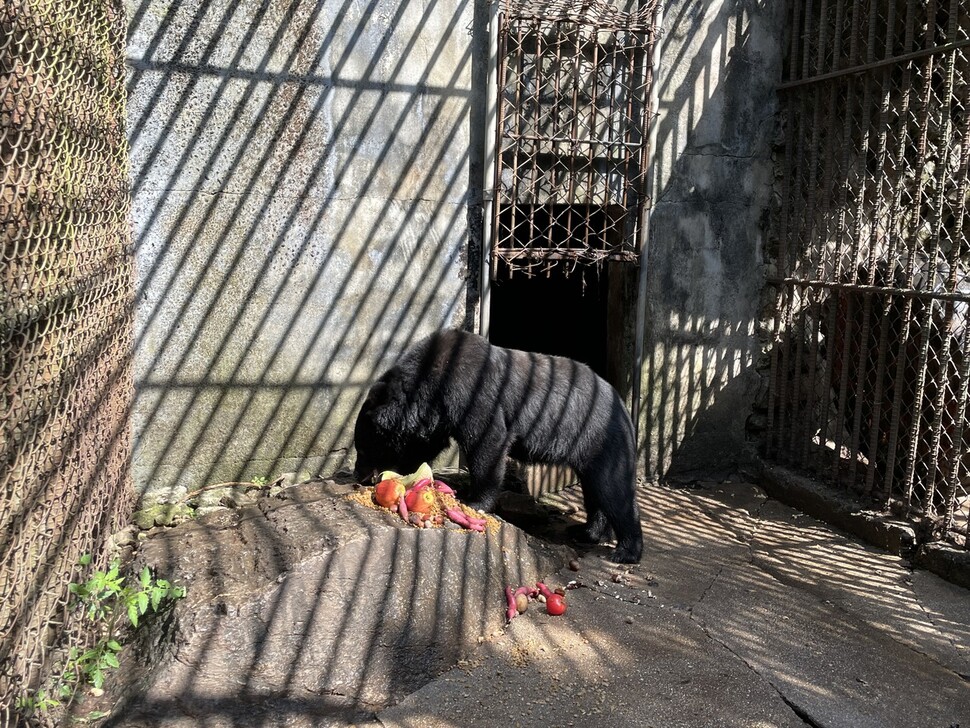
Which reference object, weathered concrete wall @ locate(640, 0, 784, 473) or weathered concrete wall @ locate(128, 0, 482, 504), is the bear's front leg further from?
weathered concrete wall @ locate(640, 0, 784, 473)

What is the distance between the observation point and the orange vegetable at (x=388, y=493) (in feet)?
14.4

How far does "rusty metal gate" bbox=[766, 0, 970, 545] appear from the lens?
16.8 feet

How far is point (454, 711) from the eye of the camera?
339 centimetres

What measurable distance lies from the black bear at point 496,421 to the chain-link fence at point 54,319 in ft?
5.18

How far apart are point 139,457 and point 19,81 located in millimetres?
2745

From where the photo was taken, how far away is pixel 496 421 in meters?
5.02

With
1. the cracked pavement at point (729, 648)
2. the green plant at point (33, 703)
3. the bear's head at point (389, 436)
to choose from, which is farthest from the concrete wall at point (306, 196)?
the green plant at point (33, 703)

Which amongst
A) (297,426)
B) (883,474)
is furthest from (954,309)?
(297,426)

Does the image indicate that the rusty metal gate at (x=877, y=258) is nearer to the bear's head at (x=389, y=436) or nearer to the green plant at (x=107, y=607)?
the bear's head at (x=389, y=436)

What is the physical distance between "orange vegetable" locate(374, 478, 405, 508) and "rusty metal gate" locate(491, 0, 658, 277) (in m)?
1.90

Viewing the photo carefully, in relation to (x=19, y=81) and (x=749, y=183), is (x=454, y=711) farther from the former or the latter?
(x=749, y=183)

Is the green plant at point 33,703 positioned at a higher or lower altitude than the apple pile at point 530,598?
higher

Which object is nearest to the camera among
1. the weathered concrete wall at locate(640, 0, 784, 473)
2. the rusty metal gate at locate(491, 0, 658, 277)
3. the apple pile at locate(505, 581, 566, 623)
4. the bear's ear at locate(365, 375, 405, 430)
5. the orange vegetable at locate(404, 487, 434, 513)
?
the apple pile at locate(505, 581, 566, 623)

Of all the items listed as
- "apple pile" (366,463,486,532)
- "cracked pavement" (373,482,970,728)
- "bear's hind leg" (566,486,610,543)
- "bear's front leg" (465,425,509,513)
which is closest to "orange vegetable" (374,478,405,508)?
"apple pile" (366,463,486,532)
